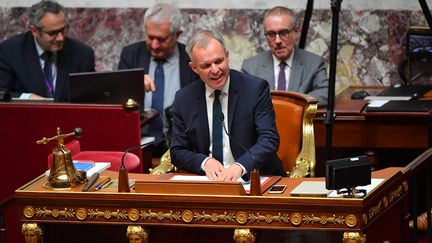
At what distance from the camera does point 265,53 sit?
23.9 feet

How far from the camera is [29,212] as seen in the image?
495 centimetres

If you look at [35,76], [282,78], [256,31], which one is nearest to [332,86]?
[282,78]

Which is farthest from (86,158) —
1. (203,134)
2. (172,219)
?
(172,219)

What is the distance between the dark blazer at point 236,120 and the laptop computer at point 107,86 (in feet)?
3.87

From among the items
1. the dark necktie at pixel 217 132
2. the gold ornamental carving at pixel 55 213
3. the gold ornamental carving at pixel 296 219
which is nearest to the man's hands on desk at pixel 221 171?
the dark necktie at pixel 217 132

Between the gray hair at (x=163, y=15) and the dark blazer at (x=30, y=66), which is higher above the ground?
the gray hair at (x=163, y=15)

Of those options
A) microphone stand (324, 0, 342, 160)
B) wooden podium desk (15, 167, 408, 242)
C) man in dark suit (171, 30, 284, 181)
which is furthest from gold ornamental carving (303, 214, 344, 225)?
microphone stand (324, 0, 342, 160)

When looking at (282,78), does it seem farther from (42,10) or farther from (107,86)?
(42,10)

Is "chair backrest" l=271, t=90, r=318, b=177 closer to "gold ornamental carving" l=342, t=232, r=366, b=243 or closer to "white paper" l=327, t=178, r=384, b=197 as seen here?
"white paper" l=327, t=178, r=384, b=197

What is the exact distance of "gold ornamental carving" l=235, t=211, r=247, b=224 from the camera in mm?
4715

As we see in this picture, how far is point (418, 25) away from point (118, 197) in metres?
3.47

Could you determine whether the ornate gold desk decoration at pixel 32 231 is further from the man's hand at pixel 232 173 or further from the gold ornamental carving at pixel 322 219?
the gold ornamental carving at pixel 322 219

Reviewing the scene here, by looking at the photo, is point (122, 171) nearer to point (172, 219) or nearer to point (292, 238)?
point (172, 219)

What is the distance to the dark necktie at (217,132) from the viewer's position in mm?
5578
